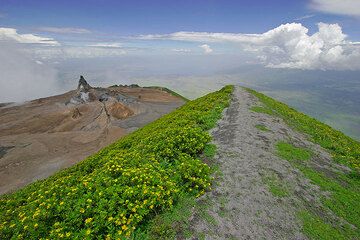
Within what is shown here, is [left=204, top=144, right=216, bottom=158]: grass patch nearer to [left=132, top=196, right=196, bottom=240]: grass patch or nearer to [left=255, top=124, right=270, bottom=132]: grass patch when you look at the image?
[left=132, top=196, right=196, bottom=240]: grass patch

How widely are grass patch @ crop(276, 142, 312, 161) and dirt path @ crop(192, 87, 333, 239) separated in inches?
18.0

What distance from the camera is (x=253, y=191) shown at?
11.6 metres

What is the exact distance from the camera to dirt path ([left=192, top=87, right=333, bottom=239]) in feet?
31.0

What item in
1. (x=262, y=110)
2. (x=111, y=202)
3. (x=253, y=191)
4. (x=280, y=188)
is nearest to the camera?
(x=111, y=202)

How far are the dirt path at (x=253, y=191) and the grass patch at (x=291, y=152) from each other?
46 centimetres

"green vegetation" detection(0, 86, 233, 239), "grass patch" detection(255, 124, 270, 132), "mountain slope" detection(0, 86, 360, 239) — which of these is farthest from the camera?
Result: "grass patch" detection(255, 124, 270, 132)

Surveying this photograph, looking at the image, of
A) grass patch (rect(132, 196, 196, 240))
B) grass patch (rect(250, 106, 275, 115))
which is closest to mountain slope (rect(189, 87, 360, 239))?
grass patch (rect(132, 196, 196, 240))

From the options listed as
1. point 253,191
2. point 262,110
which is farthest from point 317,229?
point 262,110

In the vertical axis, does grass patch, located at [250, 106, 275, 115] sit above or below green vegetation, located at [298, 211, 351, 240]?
above

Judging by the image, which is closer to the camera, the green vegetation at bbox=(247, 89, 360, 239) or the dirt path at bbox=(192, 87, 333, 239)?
the dirt path at bbox=(192, 87, 333, 239)

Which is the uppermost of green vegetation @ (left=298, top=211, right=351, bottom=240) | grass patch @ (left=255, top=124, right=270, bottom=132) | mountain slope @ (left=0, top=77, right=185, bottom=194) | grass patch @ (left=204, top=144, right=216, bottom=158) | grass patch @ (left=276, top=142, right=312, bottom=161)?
grass patch @ (left=255, top=124, right=270, bottom=132)

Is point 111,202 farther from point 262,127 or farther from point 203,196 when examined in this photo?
point 262,127

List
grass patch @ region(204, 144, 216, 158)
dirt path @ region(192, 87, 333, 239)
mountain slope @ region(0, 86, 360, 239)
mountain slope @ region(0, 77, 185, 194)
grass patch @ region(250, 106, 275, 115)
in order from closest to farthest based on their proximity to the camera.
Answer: mountain slope @ region(0, 86, 360, 239), dirt path @ region(192, 87, 333, 239), grass patch @ region(204, 144, 216, 158), grass patch @ region(250, 106, 275, 115), mountain slope @ region(0, 77, 185, 194)

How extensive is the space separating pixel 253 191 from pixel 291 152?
5858 mm
